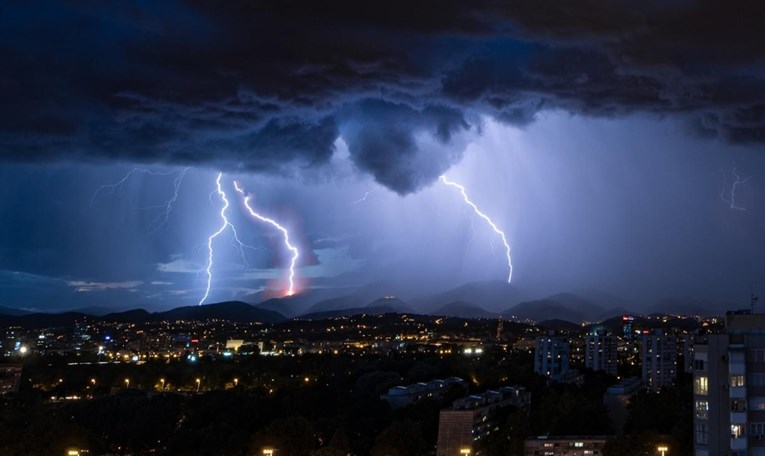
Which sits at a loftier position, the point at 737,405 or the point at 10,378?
the point at 737,405

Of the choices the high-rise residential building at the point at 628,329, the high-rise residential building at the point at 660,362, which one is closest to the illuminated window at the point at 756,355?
the high-rise residential building at the point at 660,362

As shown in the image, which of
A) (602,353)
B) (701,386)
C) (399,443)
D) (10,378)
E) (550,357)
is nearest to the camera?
(701,386)

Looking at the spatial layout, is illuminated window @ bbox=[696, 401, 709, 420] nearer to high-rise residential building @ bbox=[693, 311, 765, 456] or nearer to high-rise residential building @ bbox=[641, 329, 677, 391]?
high-rise residential building @ bbox=[693, 311, 765, 456]

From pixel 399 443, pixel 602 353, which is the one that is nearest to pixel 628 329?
pixel 602 353

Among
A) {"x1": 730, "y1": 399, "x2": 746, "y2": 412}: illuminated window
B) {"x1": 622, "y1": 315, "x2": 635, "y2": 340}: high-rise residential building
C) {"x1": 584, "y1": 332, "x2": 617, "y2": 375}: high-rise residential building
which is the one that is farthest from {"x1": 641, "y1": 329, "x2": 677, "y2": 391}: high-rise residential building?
{"x1": 622, "y1": 315, "x2": 635, "y2": 340}: high-rise residential building

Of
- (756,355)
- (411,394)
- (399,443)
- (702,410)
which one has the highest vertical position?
(756,355)

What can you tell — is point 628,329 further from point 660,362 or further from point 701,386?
point 701,386
